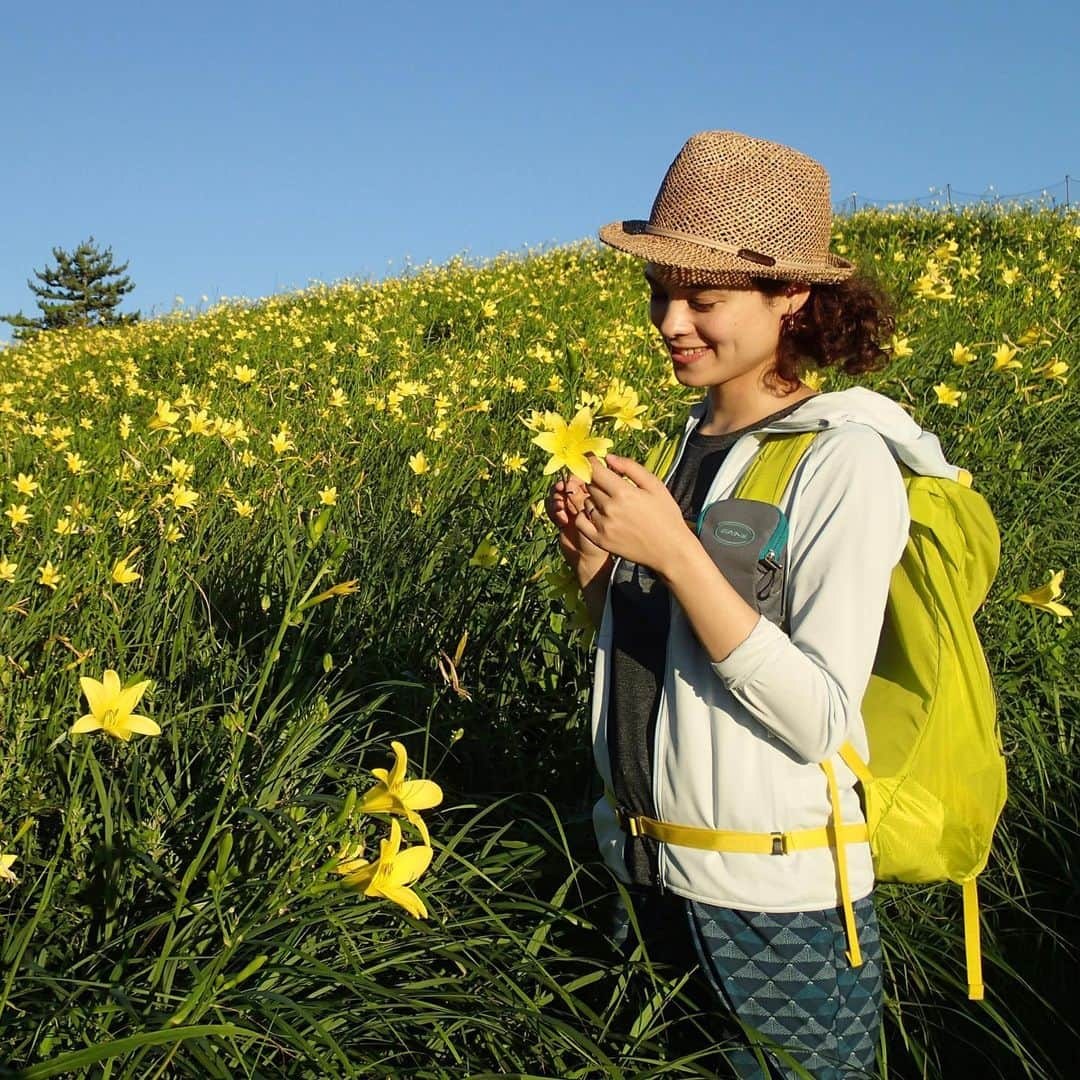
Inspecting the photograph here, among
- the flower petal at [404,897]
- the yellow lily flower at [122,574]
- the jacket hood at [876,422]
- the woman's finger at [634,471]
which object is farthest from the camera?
the yellow lily flower at [122,574]

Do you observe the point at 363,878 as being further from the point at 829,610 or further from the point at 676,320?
the point at 676,320

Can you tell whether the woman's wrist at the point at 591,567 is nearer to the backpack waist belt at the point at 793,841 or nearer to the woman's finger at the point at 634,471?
the woman's finger at the point at 634,471

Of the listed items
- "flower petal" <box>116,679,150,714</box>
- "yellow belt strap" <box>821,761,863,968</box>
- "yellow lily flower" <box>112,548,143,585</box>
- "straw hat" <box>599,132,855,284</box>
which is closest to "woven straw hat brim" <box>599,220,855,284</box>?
"straw hat" <box>599,132,855,284</box>

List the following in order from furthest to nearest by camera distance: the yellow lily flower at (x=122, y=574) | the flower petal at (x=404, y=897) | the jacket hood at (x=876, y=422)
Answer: the yellow lily flower at (x=122, y=574) → the jacket hood at (x=876, y=422) → the flower petal at (x=404, y=897)

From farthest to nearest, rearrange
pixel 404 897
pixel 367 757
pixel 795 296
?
1. pixel 367 757
2. pixel 795 296
3. pixel 404 897

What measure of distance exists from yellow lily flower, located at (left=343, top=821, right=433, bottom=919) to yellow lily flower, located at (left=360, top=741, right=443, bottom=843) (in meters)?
0.03

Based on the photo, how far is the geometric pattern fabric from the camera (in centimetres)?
137

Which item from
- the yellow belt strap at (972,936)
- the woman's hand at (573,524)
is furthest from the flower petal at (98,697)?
the yellow belt strap at (972,936)

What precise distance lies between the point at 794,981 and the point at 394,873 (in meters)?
0.55

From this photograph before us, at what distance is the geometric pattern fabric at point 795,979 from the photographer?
1368 millimetres

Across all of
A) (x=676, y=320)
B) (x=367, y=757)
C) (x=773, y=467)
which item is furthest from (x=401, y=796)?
(x=367, y=757)

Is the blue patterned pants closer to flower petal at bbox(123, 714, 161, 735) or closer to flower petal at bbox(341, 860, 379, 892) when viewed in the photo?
flower petal at bbox(341, 860, 379, 892)

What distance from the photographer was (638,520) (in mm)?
1234

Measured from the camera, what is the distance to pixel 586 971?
6.41 feet
